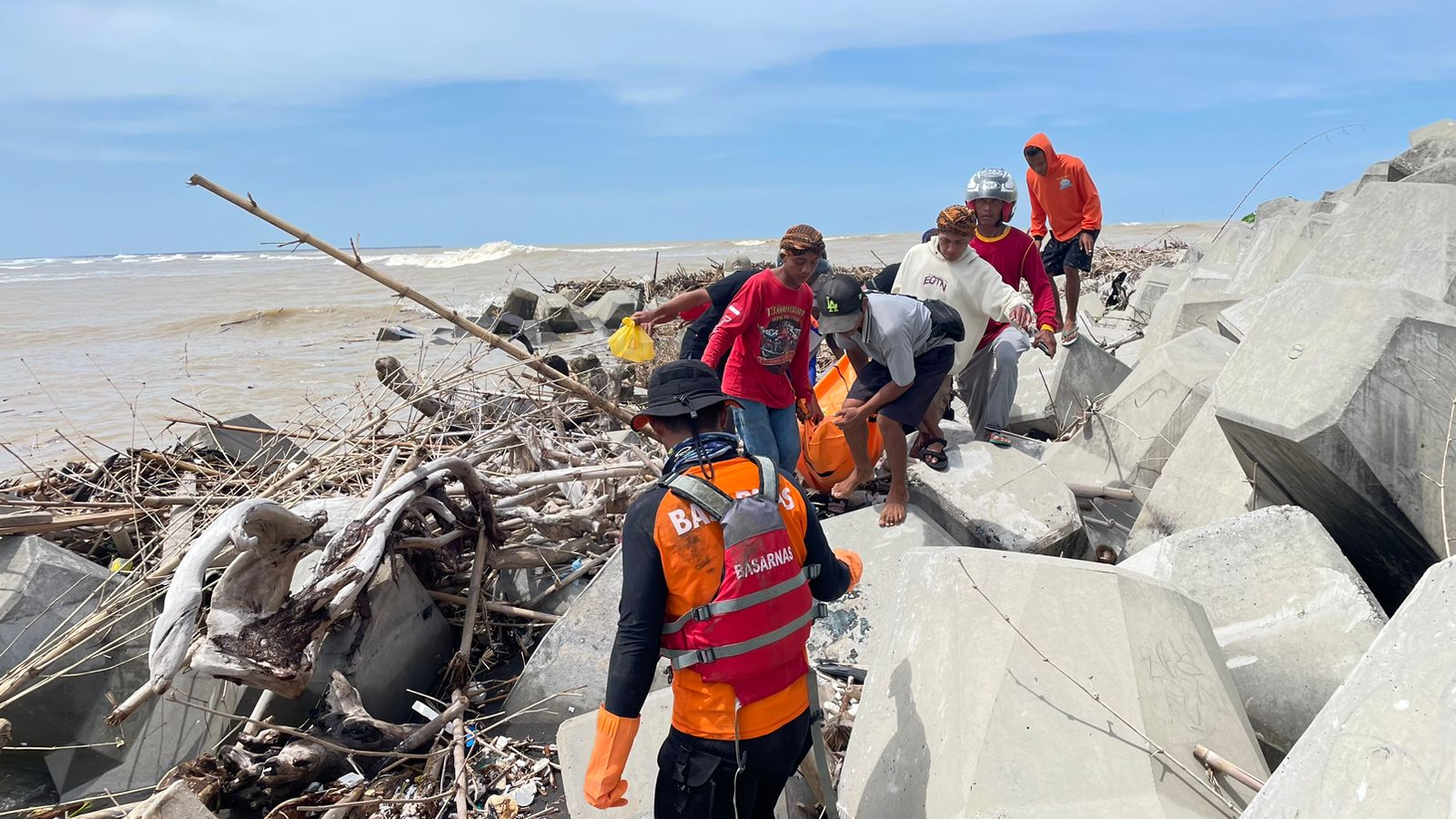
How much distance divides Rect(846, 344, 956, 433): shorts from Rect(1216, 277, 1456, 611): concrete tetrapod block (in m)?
1.39

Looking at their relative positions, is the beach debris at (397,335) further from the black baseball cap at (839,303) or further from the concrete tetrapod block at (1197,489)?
the concrete tetrapod block at (1197,489)

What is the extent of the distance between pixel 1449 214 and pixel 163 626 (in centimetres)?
498

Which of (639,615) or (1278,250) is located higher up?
(1278,250)

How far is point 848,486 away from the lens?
4703 millimetres

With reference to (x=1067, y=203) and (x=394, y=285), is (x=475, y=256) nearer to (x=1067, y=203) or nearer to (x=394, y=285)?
(x=1067, y=203)

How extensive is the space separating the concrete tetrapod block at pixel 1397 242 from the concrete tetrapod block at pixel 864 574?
180 cm

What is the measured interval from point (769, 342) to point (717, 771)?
265 centimetres

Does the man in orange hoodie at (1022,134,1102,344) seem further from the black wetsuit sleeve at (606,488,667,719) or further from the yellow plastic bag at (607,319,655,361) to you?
the black wetsuit sleeve at (606,488,667,719)

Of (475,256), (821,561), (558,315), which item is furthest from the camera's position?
(475,256)

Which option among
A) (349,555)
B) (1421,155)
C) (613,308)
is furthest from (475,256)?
Result: (349,555)

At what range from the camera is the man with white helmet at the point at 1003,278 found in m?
5.23

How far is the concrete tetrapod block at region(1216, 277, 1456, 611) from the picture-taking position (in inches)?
112

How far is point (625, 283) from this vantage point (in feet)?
57.7

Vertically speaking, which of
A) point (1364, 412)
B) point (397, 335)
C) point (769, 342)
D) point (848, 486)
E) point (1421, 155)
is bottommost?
point (397, 335)
